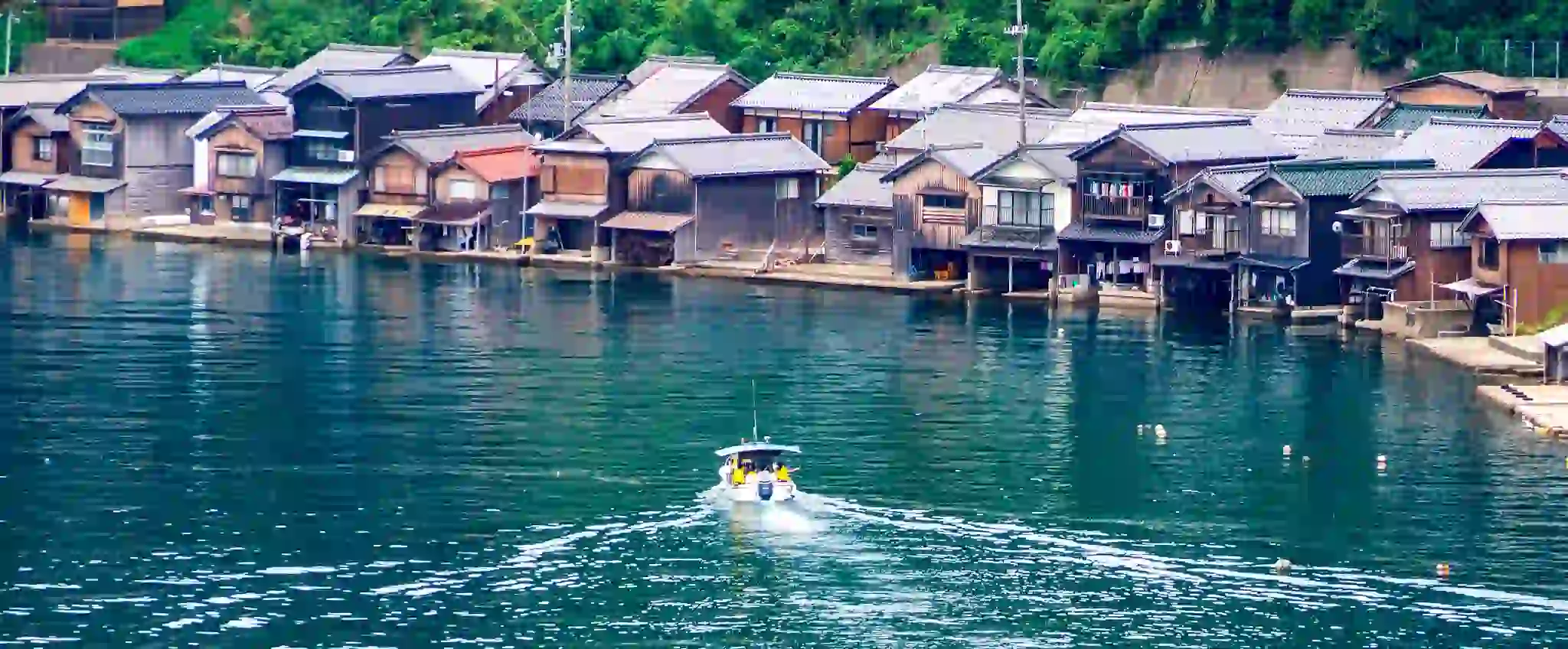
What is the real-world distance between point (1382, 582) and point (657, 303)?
1235 inches

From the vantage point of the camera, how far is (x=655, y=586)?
43.2 meters

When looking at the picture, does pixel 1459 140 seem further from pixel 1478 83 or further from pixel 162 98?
pixel 162 98

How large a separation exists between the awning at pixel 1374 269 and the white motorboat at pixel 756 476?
73.0ft

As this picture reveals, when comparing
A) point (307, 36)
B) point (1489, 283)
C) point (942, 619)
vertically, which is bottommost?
point (942, 619)

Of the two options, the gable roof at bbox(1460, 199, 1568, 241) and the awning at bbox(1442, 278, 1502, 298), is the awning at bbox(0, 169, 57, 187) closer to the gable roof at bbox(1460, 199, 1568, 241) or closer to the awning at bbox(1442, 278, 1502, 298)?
the awning at bbox(1442, 278, 1502, 298)

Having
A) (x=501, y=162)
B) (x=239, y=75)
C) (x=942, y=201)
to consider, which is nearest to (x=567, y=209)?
(x=501, y=162)

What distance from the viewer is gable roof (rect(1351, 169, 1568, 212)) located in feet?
219

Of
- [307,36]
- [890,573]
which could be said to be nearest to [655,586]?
[890,573]

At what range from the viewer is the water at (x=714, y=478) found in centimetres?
4169

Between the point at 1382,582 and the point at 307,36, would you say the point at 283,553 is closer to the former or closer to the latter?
the point at 1382,582

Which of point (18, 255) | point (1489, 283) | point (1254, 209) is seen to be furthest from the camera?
point (18, 255)

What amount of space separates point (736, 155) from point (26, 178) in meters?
23.4

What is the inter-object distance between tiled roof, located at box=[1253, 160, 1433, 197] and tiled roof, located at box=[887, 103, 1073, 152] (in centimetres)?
962

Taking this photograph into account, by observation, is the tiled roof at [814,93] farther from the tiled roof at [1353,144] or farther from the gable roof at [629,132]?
the tiled roof at [1353,144]
